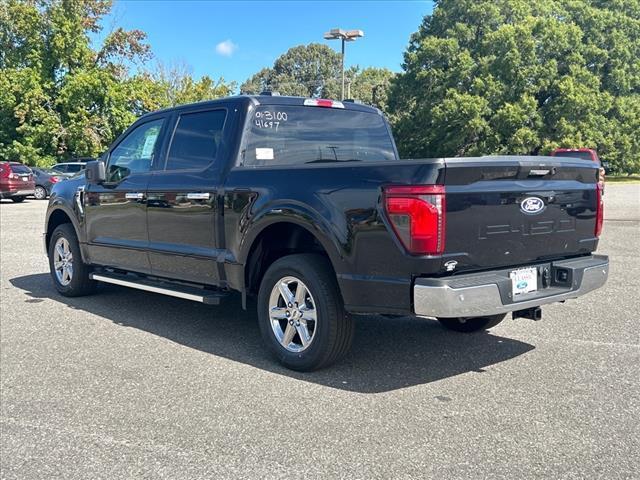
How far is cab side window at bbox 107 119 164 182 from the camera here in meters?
5.85

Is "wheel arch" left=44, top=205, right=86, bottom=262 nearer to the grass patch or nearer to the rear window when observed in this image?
the rear window

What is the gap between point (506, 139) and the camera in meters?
36.5

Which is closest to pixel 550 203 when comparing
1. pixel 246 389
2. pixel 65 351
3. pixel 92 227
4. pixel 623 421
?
pixel 623 421

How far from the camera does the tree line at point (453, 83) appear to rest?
110 feet

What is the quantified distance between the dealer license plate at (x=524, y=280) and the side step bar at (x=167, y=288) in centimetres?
228

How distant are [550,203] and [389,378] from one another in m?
1.63

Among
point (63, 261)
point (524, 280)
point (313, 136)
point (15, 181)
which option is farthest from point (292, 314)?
point (15, 181)

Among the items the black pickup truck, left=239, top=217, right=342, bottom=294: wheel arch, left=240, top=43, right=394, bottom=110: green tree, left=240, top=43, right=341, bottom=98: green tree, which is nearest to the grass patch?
the black pickup truck

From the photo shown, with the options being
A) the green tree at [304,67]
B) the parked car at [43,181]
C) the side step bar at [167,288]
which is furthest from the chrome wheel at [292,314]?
the green tree at [304,67]

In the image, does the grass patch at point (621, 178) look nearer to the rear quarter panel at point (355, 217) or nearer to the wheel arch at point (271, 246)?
the wheel arch at point (271, 246)

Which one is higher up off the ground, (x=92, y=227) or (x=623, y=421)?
(x=92, y=227)

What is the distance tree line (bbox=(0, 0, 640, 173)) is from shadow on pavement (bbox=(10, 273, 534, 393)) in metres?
29.7

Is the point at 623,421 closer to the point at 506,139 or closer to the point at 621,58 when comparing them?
the point at 506,139

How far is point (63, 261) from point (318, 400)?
4.34m
